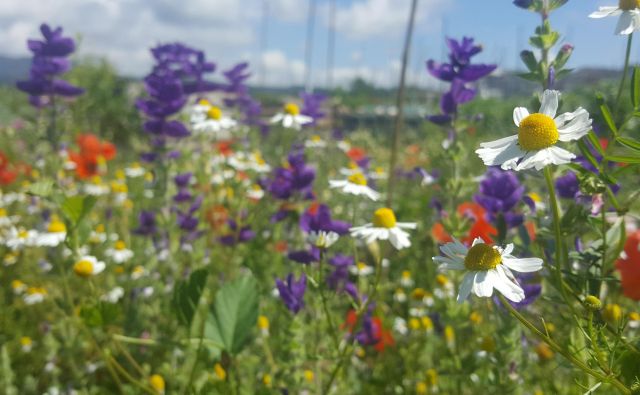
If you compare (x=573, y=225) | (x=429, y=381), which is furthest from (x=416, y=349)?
(x=573, y=225)

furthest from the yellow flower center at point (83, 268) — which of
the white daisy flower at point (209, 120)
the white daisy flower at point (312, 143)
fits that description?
the white daisy flower at point (312, 143)

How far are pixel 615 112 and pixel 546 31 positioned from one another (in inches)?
9.7

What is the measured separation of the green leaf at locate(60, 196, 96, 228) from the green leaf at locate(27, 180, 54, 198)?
0.14 ft

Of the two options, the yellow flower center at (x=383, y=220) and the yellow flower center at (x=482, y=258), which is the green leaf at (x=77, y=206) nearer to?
the yellow flower center at (x=383, y=220)

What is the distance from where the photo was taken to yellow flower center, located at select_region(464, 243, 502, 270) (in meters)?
0.88

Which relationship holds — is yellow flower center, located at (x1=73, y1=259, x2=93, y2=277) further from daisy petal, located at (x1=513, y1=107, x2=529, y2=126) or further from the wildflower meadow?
daisy petal, located at (x1=513, y1=107, x2=529, y2=126)

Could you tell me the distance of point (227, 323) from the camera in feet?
4.92

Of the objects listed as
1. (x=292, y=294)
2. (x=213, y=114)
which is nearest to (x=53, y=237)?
(x=213, y=114)

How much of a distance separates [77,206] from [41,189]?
91mm

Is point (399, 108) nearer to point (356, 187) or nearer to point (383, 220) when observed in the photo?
point (356, 187)

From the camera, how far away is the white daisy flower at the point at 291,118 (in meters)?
2.34

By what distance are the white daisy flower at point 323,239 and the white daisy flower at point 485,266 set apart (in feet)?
1.70

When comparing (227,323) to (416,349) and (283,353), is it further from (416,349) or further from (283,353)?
(416,349)

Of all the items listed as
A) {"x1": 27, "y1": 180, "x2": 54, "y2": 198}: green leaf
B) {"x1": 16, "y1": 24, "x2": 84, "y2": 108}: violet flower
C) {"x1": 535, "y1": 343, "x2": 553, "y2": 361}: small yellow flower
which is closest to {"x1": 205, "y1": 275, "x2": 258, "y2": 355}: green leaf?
{"x1": 27, "y1": 180, "x2": 54, "y2": 198}: green leaf
